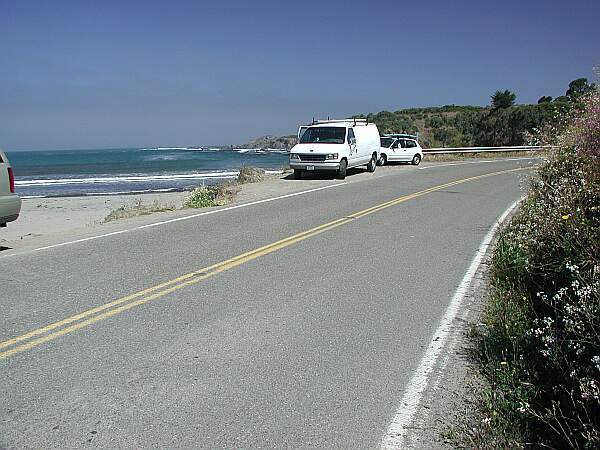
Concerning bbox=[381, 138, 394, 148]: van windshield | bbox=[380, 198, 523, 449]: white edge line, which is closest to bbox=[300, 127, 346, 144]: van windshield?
bbox=[381, 138, 394, 148]: van windshield

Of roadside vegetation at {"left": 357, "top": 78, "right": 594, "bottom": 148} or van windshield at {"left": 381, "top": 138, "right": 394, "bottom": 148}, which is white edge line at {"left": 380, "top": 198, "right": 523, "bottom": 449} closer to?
van windshield at {"left": 381, "top": 138, "right": 394, "bottom": 148}

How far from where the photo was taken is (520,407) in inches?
164

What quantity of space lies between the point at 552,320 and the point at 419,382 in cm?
116

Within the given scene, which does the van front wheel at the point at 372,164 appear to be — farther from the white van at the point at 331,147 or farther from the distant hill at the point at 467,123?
the distant hill at the point at 467,123

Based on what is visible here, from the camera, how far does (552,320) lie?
4.51 m

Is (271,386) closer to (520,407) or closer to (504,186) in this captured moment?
(520,407)

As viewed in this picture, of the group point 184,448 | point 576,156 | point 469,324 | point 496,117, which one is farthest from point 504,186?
point 496,117

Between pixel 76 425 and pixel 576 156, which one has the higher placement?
pixel 576 156

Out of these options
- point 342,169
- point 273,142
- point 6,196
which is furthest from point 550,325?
point 273,142

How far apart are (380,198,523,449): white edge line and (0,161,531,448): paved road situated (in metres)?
0.08

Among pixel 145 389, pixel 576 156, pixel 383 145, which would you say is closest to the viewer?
pixel 145 389

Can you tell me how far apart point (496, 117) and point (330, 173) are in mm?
43438

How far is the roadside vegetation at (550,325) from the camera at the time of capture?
4012 mm

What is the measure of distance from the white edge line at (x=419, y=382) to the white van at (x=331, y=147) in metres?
16.0
